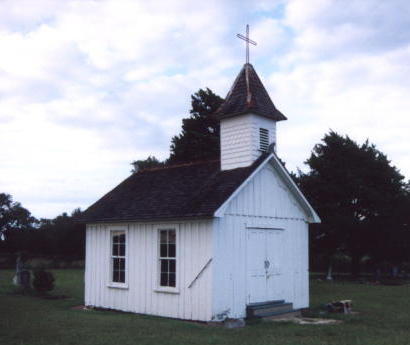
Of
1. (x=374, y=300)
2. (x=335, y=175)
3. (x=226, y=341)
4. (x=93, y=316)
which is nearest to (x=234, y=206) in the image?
(x=226, y=341)

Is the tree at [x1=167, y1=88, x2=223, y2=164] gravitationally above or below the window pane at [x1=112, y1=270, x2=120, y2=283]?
above

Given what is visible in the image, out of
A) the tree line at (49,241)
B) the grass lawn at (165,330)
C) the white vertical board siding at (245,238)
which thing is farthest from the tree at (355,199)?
the tree line at (49,241)

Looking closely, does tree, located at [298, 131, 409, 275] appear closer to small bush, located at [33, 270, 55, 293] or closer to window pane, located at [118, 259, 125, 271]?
small bush, located at [33, 270, 55, 293]

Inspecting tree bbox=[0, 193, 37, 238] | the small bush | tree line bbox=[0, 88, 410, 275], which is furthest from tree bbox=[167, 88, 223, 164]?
tree bbox=[0, 193, 37, 238]

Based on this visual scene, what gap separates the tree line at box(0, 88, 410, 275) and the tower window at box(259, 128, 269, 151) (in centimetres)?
1985

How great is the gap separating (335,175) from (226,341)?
1105 inches

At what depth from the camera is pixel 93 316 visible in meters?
15.9

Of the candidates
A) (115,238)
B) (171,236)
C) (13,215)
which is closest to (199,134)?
(115,238)

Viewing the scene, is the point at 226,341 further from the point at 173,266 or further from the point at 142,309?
A: the point at 142,309

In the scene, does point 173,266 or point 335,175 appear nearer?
point 173,266

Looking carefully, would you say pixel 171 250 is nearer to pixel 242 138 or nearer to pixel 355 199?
pixel 242 138

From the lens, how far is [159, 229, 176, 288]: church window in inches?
619

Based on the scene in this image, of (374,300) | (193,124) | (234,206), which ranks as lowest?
(374,300)

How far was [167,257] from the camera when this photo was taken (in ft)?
52.1
